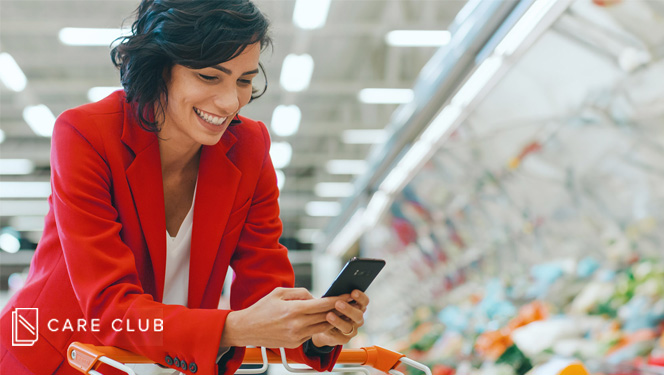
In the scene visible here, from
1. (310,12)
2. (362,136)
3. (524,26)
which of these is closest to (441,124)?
(524,26)

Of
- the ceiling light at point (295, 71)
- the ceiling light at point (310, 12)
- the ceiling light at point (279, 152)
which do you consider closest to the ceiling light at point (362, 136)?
the ceiling light at point (279, 152)

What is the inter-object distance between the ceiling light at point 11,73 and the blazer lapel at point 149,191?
7.68m

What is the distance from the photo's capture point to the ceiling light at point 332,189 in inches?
635

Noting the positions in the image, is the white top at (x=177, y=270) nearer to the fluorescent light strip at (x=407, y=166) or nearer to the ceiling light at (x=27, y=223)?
the fluorescent light strip at (x=407, y=166)

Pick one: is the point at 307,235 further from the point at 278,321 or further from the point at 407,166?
the point at 278,321

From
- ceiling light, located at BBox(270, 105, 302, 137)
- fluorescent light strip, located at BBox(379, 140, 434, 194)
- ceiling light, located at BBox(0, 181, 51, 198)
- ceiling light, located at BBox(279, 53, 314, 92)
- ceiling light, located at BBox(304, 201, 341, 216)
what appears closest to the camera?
fluorescent light strip, located at BBox(379, 140, 434, 194)

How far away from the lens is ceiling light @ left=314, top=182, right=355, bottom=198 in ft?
53.0

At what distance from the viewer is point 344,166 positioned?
14.3 metres

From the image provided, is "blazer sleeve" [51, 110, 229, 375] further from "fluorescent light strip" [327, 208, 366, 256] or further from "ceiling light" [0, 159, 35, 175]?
"ceiling light" [0, 159, 35, 175]

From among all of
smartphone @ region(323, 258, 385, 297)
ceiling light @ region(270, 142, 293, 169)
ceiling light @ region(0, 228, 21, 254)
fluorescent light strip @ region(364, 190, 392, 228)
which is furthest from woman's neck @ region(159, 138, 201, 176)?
ceiling light @ region(0, 228, 21, 254)

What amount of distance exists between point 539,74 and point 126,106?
2.45m

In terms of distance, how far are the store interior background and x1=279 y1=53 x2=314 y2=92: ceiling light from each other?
0.18ft

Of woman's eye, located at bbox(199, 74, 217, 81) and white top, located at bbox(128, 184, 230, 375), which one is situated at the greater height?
woman's eye, located at bbox(199, 74, 217, 81)

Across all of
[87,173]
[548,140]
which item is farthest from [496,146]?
[87,173]
